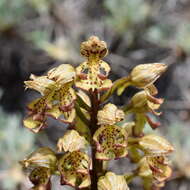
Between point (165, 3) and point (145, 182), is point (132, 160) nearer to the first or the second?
point (145, 182)

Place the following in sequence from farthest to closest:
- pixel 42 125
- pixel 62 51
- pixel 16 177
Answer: pixel 62 51
pixel 16 177
pixel 42 125

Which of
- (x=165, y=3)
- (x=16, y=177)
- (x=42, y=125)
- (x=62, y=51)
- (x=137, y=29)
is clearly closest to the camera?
(x=42, y=125)

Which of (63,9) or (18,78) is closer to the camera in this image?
(18,78)

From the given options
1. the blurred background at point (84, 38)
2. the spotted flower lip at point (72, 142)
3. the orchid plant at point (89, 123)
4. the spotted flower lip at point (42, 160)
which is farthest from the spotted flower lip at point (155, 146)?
the blurred background at point (84, 38)

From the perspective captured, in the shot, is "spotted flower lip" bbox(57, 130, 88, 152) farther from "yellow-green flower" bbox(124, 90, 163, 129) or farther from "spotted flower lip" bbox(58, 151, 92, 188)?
"yellow-green flower" bbox(124, 90, 163, 129)

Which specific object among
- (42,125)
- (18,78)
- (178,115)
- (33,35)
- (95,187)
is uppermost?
(33,35)

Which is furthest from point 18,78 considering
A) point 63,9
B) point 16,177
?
point 16,177

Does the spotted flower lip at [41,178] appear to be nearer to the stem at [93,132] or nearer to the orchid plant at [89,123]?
the orchid plant at [89,123]
